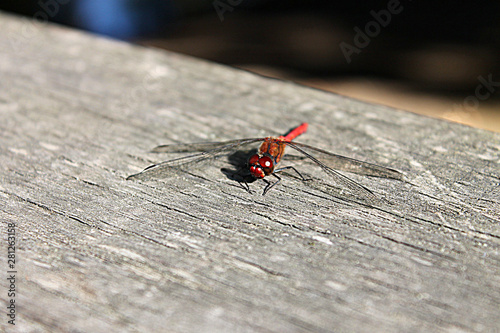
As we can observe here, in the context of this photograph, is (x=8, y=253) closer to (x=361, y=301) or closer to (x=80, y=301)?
(x=80, y=301)

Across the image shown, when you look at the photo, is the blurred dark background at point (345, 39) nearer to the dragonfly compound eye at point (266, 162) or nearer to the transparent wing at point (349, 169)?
the transparent wing at point (349, 169)

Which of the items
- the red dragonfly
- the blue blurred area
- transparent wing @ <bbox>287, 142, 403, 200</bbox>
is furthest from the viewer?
the blue blurred area

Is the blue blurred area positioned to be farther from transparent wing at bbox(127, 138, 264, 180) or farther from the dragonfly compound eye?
the dragonfly compound eye

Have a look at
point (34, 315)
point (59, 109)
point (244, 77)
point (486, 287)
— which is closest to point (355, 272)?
point (486, 287)

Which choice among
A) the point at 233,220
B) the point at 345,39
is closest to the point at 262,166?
the point at 233,220

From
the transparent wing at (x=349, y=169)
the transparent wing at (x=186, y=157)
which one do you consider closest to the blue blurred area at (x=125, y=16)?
the transparent wing at (x=186, y=157)

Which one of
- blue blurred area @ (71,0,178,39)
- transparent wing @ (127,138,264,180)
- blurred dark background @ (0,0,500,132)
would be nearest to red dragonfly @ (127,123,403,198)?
transparent wing @ (127,138,264,180)

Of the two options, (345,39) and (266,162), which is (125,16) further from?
(266,162)
